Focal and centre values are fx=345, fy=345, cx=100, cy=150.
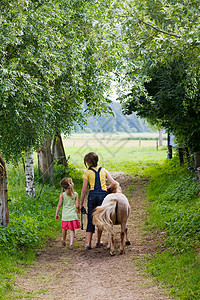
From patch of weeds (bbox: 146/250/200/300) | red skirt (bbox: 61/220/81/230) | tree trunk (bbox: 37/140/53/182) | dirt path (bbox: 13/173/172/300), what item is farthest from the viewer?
tree trunk (bbox: 37/140/53/182)

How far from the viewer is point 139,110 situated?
1482 centimetres

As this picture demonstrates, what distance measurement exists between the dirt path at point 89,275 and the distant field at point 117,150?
24.7 feet

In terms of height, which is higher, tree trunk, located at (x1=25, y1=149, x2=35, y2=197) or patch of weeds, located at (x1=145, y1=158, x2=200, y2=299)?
tree trunk, located at (x1=25, y1=149, x2=35, y2=197)

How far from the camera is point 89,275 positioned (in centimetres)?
588

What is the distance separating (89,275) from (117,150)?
3351cm

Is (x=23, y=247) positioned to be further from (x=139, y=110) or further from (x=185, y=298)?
(x=139, y=110)

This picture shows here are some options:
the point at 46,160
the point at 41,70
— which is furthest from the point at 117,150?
the point at 41,70

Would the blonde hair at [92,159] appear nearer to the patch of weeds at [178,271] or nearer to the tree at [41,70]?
the tree at [41,70]

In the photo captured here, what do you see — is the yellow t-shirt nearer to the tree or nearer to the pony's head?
the pony's head

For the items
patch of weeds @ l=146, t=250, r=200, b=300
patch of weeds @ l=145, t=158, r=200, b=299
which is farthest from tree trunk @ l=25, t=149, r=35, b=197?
patch of weeds @ l=146, t=250, r=200, b=300

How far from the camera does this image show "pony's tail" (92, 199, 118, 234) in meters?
6.63

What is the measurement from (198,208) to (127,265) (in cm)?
278

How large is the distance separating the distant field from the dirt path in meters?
7.54

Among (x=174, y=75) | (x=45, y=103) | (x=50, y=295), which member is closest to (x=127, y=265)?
(x=50, y=295)
